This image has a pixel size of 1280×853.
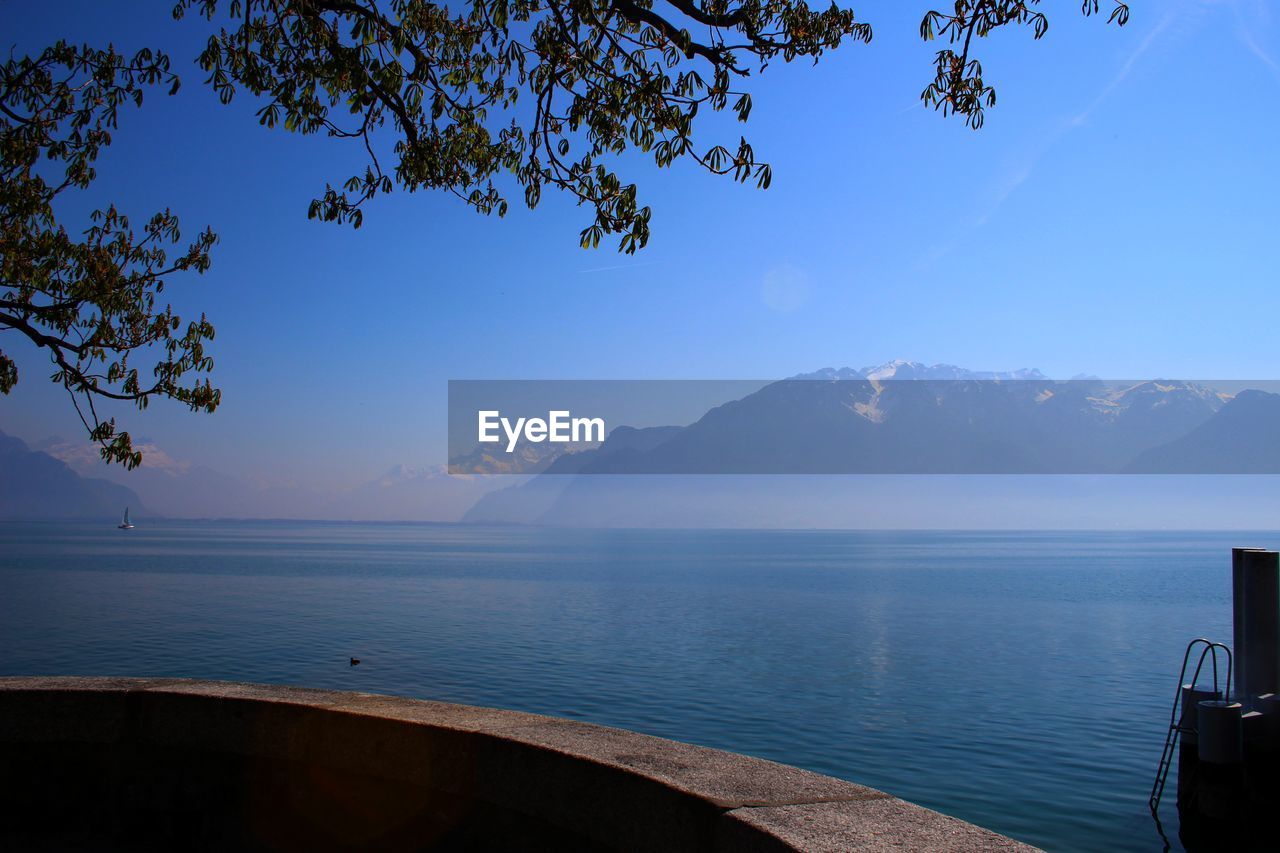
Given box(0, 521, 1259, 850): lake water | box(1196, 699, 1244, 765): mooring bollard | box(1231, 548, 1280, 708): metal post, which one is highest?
box(1231, 548, 1280, 708): metal post

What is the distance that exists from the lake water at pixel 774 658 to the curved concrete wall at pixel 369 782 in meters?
11.1

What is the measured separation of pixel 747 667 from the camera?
28.9 m

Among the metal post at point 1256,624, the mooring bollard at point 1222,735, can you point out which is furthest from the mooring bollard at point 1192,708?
the metal post at point 1256,624

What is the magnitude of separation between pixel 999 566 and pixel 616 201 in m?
107

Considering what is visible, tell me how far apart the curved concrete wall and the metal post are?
843 centimetres

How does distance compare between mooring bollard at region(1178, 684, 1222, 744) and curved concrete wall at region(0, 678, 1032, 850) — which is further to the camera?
mooring bollard at region(1178, 684, 1222, 744)

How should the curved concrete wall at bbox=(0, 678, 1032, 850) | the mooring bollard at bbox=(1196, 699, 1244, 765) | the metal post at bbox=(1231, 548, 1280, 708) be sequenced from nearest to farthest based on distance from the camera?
the curved concrete wall at bbox=(0, 678, 1032, 850) → the mooring bollard at bbox=(1196, 699, 1244, 765) → the metal post at bbox=(1231, 548, 1280, 708)

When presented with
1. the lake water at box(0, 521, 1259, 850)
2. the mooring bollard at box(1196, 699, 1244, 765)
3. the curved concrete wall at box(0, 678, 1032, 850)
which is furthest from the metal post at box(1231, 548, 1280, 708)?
the curved concrete wall at box(0, 678, 1032, 850)

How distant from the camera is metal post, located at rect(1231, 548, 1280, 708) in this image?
9.81m

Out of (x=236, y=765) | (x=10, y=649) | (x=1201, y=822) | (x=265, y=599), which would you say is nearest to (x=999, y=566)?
(x=265, y=599)

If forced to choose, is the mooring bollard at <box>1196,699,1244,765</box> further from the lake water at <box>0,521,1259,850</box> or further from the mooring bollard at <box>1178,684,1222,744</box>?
the lake water at <box>0,521,1259,850</box>

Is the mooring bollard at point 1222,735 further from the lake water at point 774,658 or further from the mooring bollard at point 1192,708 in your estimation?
the lake water at point 774,658

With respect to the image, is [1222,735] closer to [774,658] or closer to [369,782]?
[369,782]

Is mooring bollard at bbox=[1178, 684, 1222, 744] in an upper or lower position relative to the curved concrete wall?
lower
